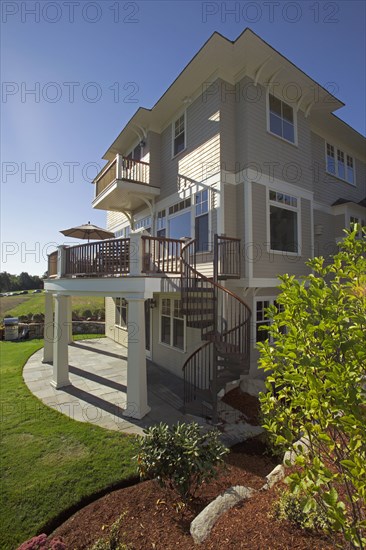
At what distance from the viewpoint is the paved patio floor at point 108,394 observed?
593cm

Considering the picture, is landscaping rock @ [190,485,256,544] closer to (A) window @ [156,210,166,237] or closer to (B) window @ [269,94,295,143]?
(A) window @ [156,210,166,237]

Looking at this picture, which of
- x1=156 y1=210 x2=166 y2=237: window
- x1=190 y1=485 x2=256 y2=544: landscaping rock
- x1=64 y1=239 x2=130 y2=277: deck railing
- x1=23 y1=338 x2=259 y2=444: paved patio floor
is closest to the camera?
x1=190 y1=485 x2=256 y2=544: landscaping rock

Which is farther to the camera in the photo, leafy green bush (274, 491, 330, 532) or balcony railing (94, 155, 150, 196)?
balcony railing (94, 155, 150, 196)

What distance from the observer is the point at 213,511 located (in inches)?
125

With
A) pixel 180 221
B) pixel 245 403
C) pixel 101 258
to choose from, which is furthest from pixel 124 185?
pixel 245 403

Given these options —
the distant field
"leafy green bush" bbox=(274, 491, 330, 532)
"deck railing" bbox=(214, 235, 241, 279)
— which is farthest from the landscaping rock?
the distant field

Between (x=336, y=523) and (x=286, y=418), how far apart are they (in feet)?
2.85

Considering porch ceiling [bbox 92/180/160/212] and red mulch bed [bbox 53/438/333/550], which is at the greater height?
porch ceiling [bbox 92/180/160/212]

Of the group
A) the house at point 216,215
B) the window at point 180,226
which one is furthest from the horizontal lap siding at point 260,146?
the window at point 180,226

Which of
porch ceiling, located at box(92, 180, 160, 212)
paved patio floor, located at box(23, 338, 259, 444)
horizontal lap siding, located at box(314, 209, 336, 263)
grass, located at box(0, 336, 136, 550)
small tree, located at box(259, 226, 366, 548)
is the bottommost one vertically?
paved patio floor, located at box(23, 338, 259, 444)

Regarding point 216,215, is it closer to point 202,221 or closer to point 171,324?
point 202,221

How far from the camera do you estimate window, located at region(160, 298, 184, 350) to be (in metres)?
9.21

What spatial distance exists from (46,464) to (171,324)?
563 centimetres

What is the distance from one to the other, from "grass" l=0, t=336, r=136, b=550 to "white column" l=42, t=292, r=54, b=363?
378cm
